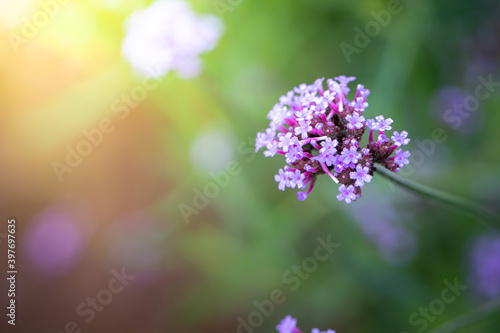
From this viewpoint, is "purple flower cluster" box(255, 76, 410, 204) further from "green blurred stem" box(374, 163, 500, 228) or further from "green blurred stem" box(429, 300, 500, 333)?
"green blurred stem" box(429, 300, 500, 333)

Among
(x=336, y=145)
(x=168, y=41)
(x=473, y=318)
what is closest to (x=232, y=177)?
(x=168, y=41)

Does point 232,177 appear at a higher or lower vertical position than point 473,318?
higher

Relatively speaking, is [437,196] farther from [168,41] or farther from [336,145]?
[168,41]

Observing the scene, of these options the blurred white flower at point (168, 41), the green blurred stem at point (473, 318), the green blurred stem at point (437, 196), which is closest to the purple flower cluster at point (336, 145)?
the green blurred stem at point (437, 196)

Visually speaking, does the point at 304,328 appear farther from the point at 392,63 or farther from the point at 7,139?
the point at 7,139

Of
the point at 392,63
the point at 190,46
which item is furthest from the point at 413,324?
the point at 190,46
